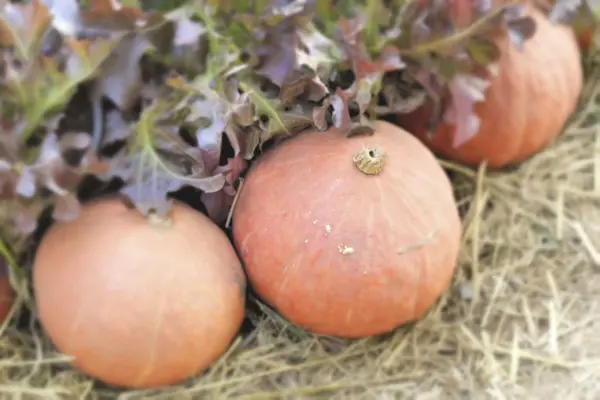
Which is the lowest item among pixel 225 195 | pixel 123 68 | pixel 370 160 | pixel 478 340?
pixel 478 340

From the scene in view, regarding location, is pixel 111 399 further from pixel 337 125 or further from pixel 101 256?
pixel 337 125

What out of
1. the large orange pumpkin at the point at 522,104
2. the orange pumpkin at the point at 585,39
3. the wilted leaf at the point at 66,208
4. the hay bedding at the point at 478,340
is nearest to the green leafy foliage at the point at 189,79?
the wilted leaf at the point at 66,208

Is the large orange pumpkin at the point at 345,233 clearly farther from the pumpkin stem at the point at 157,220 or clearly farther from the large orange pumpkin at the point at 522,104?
the large orange pumpkin at the point at 522,104

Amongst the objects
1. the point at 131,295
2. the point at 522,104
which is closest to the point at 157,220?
the point at 131,295

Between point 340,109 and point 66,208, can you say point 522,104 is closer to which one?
point 340,109

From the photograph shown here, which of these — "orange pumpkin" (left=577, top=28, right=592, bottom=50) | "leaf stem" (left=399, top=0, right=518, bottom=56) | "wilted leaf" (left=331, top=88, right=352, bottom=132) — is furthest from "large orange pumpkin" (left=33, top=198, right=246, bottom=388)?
"orange pumpkin" (left=577, top=28, right=592, bottom=50)

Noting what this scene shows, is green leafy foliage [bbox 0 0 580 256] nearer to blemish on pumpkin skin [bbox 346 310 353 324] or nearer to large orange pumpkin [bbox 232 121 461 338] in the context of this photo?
large orange pumpkin [bbox 232 121 461 338]
